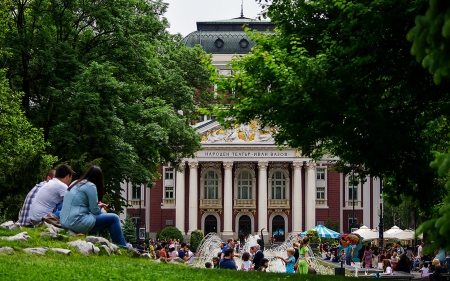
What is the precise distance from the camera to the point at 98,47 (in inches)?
1467

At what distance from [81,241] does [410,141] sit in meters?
9.12

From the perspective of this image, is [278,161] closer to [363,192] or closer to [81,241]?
[363,192]

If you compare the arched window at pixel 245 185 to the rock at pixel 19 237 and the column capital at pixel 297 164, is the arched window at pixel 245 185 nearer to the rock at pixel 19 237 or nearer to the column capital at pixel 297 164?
the column capital at pixel 297 164

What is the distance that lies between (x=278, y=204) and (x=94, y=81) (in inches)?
2213

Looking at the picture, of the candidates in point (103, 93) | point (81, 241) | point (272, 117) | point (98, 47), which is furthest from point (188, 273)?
point (98, 47)

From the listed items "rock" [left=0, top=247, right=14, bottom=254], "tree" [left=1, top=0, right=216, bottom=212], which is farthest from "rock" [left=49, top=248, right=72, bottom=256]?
"tree" [left=1, top=0, right=216, bottom=212]

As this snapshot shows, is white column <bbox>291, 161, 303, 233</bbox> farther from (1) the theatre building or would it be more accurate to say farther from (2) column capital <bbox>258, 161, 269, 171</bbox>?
(2) column capital <bbox>258, 161, 269, 171</bbox>

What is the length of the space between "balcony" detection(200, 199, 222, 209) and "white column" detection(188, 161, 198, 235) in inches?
31.0

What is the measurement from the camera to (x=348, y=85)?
1984 centimetres

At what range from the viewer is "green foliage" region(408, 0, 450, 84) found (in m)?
7.06

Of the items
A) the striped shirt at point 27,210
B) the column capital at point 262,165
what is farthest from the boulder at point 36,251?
Result: the column capital at point 262,165

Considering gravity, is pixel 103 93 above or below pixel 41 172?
above

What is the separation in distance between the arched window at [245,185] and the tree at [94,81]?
5006 cm

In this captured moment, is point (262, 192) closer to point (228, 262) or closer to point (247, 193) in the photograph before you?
point (247, 193)
